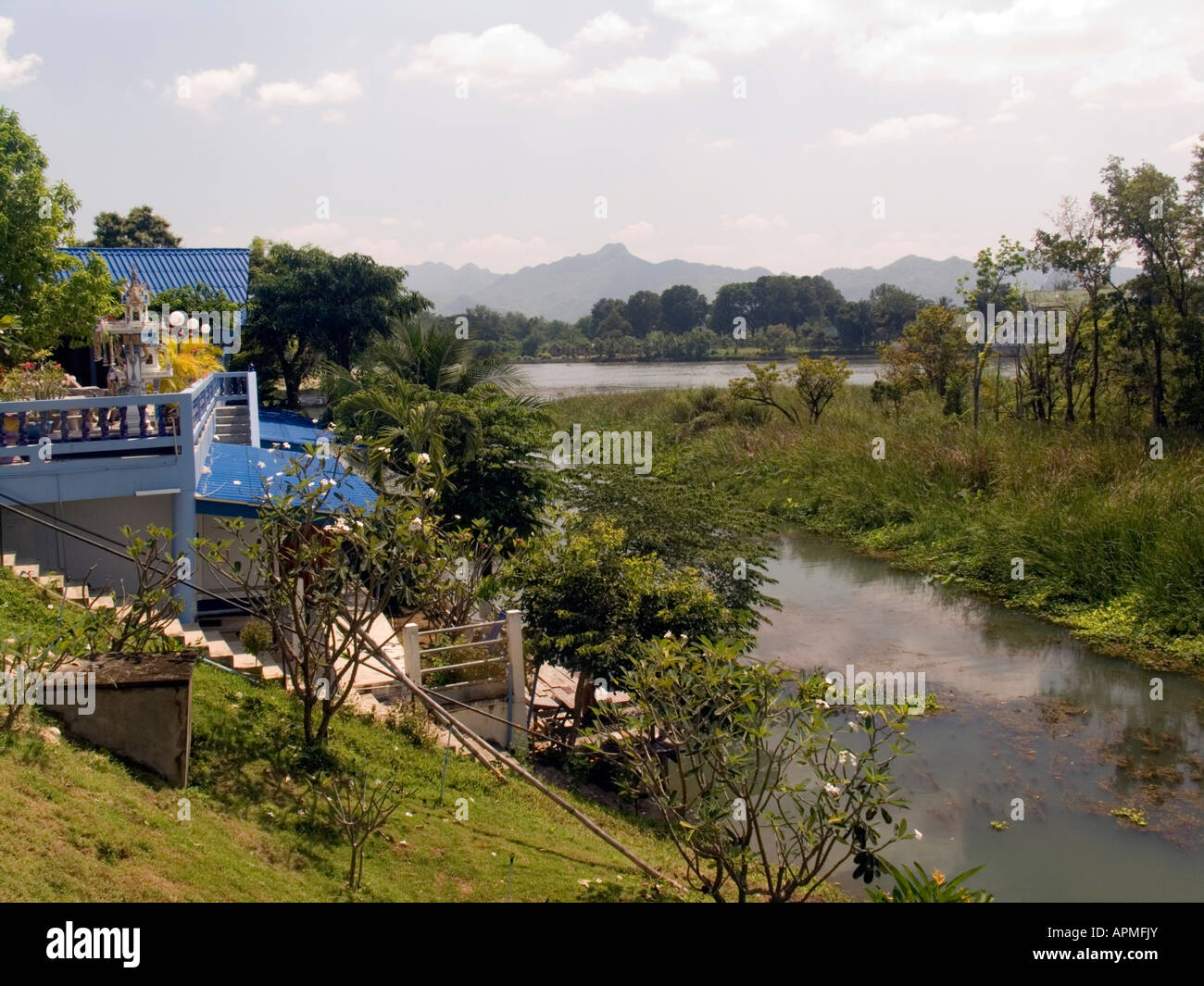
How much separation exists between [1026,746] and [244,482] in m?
9.24

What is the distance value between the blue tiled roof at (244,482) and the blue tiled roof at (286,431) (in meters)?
1.24

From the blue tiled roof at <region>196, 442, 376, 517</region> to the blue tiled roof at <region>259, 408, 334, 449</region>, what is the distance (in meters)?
1.24

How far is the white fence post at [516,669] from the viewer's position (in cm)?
1012

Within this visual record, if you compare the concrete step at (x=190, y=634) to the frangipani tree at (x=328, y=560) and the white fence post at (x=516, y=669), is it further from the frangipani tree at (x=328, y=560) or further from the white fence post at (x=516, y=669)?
the white fence post at (x=516, y=669)

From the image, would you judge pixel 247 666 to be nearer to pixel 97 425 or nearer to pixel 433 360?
pixel 97 425

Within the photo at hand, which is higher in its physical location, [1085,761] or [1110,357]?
[1110,357]

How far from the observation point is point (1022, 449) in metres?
21.4

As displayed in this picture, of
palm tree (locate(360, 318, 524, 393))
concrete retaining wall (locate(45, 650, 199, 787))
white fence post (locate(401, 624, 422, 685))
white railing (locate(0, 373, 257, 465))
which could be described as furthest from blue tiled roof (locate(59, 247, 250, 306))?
concrete retaining wall (locate(45, 650, 199, 787))

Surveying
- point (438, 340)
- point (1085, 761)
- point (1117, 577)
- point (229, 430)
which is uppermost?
point (438, 340)

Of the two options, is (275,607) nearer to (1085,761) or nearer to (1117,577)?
(1085,761)

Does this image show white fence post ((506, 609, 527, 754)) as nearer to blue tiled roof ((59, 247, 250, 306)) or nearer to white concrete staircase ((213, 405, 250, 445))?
white concrete staircase ((213, 405, 250, 445))

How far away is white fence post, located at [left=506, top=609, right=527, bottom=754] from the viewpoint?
33.2 feet

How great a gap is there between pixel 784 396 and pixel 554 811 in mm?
27451

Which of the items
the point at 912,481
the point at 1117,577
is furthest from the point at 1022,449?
the point at 1117,577
